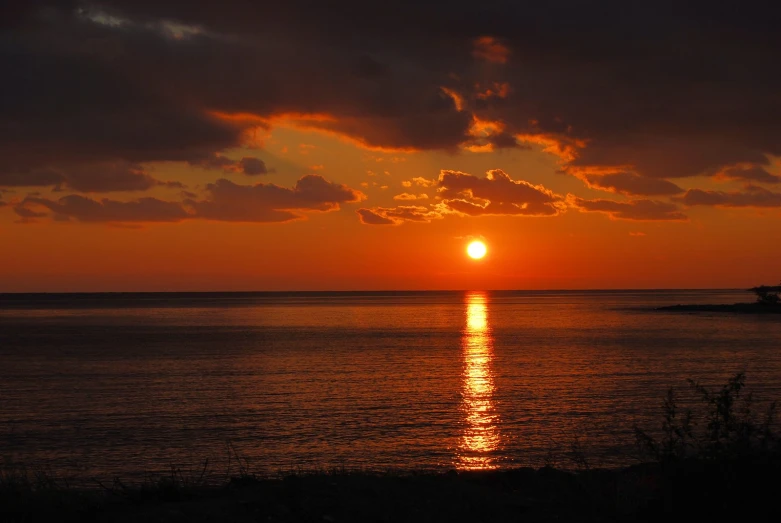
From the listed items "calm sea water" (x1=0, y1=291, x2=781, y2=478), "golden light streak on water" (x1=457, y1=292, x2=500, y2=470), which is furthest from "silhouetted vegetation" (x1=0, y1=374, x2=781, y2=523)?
"golden light streak on water" (x1=457, y1=292, x2=500, y2=470)

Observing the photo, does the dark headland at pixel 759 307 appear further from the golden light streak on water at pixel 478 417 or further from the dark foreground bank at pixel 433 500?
the dark foreground bank at pixel 433 500

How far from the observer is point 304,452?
81.9ft

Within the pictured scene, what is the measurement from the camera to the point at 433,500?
11836mm

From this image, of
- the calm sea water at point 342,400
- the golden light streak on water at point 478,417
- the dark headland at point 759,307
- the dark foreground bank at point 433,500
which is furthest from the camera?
the dark headland at point 759,307

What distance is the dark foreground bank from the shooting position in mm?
10367

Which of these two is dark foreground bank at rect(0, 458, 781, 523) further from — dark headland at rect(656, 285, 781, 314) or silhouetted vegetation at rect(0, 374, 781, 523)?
dark headland at rect(656, 285, 781, 314)

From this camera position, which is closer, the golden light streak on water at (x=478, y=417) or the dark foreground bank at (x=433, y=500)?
the dark foreground bank at (x=433, y=500)

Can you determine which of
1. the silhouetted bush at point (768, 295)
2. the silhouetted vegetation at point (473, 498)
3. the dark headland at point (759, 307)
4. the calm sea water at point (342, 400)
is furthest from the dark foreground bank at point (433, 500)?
the silhouetted bush at point (768, 295)

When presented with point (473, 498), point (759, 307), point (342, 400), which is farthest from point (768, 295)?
point (473, 498)

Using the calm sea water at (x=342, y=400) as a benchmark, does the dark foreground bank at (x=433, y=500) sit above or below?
above

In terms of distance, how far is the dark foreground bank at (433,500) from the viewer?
1037cm

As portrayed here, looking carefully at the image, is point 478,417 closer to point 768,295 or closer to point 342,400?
point 342,400

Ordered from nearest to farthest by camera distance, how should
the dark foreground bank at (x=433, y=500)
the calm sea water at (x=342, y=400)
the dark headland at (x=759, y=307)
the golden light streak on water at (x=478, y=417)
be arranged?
the dark foreground bank at (x=433, y=500), the golden light streak on water at (x=478, y=417), the calm sea water at (x=342, y=400), the dark headland at (x=759, y=307)

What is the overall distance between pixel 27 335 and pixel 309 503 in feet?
330
